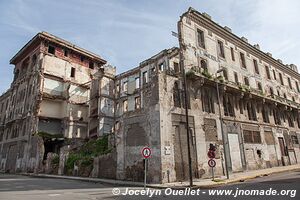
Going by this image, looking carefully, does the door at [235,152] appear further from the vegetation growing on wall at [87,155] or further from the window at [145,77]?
the window at [145,77]

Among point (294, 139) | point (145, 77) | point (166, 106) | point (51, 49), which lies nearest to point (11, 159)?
point (51, 49)

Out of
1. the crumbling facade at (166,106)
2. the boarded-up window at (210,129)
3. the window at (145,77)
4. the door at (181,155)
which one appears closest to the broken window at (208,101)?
the crumbling facade at (166,106)

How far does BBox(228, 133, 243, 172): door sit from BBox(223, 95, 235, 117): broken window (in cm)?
214

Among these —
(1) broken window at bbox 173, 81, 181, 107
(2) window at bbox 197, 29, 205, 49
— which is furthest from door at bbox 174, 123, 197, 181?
(2) window at bbox 197, 29, 205, 49

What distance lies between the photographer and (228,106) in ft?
75.1

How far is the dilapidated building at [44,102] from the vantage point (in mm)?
30594

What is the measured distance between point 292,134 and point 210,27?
19.4m

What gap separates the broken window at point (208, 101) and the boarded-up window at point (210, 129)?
1065 millimetres

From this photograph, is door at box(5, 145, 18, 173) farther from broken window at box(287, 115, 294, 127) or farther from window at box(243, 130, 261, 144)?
broken window at box(287, 115, 294, 127)

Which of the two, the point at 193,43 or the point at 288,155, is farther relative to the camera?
the point at 288,155

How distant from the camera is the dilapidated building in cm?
3059

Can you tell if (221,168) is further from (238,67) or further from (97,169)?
(238,67)

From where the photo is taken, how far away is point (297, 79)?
39.5 metres

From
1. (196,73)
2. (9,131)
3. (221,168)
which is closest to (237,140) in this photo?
(221,168)
